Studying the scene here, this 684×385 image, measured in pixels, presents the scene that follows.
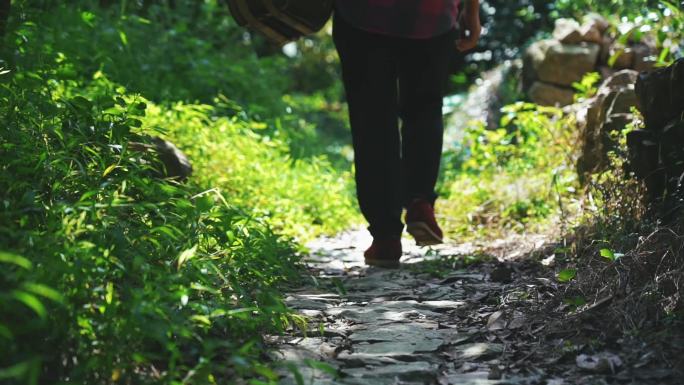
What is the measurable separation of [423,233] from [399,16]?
3.16 feet

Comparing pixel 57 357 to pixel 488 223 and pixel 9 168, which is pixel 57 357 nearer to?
pixel 9 168

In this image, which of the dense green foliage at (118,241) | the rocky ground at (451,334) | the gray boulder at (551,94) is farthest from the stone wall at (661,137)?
the gray boulder at (551,94)

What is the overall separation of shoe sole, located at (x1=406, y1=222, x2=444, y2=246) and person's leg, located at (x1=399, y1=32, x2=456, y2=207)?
123 millimetres

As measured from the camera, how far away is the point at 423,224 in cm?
349

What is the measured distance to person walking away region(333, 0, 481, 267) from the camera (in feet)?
10.5

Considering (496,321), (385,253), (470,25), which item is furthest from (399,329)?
(470,25)

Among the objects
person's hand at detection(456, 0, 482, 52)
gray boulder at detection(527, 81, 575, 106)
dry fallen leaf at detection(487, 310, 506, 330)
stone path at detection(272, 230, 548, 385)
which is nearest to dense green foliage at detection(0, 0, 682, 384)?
stone path at detection(272, 230, 548, 385)

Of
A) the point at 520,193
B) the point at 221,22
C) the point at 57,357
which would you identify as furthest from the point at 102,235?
the point at 221,22

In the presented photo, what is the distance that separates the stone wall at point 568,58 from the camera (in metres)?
7.39

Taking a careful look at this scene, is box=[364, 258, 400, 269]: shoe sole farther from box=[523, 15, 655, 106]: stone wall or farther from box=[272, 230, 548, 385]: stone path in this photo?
box=[523, 15, 655, 106]: stone wall

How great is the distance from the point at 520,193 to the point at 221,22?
5.90 metres

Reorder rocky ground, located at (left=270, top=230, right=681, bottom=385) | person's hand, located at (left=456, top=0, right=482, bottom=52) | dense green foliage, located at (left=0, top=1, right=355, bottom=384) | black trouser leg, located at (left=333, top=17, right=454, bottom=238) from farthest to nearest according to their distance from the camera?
person's hand, located at (left=456, top=0, right=482, bottom=52) < black trouser leg, located at (left=333, top=17, right=454, bottom=238) < rocky ground, located at (left=270, top=230, right=681, bottom=385) < dense green foliage, located at (left=0, top=1, right=355, bottom=384)

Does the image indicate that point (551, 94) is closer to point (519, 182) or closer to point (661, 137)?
point (519, 182)

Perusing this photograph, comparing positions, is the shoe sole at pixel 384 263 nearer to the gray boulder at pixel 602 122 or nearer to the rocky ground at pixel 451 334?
the rocky ground at pixel 451 334
